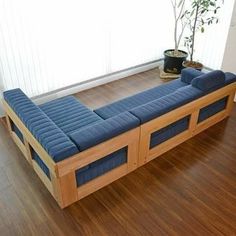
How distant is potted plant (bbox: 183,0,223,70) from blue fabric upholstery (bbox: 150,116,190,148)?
5.17 ft

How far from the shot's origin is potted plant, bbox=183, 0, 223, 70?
4020 millimetres

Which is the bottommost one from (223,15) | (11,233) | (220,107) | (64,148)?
(11,233)

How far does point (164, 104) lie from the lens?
8.71 ft

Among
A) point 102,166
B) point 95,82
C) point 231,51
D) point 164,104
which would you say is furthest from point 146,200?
point 231,51

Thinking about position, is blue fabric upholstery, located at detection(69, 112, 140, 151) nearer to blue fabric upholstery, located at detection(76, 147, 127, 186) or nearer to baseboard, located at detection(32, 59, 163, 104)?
blue fabric upholstery, located at detection(76, 147, 127, 186)

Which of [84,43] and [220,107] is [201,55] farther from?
[84,43]

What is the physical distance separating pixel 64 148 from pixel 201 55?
3.30 metres

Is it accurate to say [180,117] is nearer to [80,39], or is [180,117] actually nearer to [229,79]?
[229,79]

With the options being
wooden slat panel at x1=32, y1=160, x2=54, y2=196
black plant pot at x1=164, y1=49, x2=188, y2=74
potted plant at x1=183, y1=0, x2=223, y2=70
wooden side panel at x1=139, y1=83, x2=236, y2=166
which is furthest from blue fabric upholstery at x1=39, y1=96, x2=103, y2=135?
potted plant at x1=183, y1=0, x2=223, y2=70

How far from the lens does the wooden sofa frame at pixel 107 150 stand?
217cm

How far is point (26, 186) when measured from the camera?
8.37 feet

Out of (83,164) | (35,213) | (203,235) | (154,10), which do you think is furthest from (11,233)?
(154,10)

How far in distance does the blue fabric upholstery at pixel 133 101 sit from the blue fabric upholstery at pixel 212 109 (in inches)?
16.6

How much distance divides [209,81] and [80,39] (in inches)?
67.9
